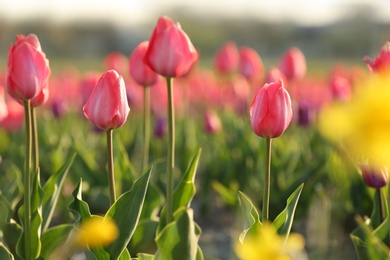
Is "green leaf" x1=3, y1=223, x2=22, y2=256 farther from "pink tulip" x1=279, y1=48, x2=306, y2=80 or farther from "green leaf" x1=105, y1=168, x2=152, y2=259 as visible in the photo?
"pink tulip" x1=279, y1=48, x2=306, y2=80

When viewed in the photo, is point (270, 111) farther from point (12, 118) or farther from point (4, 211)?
point (12, 118)

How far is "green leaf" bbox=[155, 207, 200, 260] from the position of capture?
4.83 ft

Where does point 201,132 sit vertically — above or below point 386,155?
below

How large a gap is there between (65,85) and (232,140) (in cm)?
281

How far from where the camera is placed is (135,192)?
1656 mm

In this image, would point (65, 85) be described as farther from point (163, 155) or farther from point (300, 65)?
point (300, 65)

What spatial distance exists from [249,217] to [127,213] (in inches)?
11.7

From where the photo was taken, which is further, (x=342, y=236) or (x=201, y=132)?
(x=201, y=132)

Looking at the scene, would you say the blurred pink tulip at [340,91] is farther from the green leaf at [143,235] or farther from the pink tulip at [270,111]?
the pink tulip at [270,111]

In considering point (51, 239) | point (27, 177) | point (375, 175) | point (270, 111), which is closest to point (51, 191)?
point (51, 239)

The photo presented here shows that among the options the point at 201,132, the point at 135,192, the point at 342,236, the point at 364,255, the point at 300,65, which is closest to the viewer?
the point at 135,192

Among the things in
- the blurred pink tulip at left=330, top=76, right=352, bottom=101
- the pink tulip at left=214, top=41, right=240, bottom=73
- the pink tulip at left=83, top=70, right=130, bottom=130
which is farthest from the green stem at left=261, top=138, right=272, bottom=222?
the pink tulip at left=214, top=41, right=240, bottom=73

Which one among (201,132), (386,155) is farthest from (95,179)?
(386,155)

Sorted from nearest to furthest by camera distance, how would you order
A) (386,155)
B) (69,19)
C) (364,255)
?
(386,155) → (364,255) → (69,19)
